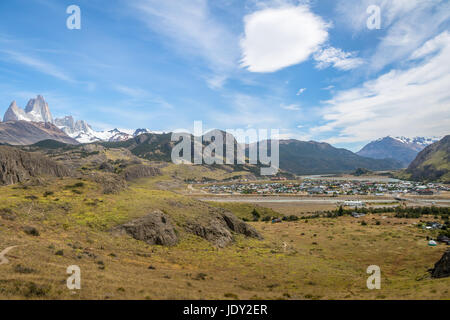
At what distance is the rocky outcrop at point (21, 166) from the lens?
98062mm

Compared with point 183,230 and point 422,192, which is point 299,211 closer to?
point 183,230

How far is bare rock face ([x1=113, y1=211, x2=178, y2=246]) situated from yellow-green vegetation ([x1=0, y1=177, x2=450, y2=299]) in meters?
1.78

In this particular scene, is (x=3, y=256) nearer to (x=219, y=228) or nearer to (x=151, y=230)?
(x=151, y=230)

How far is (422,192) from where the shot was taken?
193625 mm

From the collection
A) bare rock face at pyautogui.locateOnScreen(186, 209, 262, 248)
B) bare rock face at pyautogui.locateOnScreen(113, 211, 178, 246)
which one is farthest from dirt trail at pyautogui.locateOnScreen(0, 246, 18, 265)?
bare rock face at pyautogui.locateOnScreen(186, 209, 262, 248)

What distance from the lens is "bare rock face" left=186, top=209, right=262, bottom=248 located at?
5342 centimetres

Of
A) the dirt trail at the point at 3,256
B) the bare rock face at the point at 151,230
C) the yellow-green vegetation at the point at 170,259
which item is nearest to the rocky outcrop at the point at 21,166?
the yellow-green vegetation at the point at 170,259

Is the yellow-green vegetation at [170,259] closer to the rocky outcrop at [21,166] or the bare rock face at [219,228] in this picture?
the bare rock face at [219,228]

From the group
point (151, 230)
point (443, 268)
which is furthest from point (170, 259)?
point (443, 268)

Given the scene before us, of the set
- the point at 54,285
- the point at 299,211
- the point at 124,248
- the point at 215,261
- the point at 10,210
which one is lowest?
the point at 299,211

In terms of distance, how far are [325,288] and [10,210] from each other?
50.3 meters
